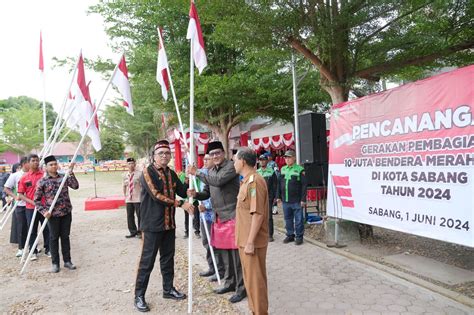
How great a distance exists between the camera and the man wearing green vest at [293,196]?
662cm

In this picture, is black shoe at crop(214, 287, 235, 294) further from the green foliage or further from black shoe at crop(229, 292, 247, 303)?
the green foliage

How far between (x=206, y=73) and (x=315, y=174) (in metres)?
7.71

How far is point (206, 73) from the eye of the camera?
13609 millimetres

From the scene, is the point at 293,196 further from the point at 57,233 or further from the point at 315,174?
the point at 57,233

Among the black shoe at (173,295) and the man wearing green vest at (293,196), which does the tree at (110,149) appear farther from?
the black shoe at (173,295)

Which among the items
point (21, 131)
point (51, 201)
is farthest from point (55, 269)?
point (21, 131)

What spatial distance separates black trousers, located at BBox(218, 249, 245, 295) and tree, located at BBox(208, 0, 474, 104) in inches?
154

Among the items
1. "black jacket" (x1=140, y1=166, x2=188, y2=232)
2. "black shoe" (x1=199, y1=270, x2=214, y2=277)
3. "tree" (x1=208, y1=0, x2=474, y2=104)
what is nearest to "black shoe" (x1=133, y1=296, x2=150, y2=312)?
"black jacket" (x1=140, y1=166, x2=188, y2=232)

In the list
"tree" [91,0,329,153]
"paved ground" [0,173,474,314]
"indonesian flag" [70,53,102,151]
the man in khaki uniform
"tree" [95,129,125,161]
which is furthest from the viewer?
"tree" [95,129,125,161]

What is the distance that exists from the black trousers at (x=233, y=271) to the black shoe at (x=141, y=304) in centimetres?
104

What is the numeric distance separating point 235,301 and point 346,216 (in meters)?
2.70

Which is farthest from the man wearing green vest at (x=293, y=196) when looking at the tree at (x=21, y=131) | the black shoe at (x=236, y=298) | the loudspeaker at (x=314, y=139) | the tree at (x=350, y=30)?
the tree at (x=21, y=131)

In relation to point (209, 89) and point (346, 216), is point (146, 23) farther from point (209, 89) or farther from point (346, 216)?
point (346, 216)

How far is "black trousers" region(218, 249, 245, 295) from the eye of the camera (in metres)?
4.13
